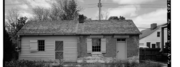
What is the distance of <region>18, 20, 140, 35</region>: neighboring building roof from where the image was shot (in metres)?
9.93

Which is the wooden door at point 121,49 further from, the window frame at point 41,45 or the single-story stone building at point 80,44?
the window frame at point 41,45

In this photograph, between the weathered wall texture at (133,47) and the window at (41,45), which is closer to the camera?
the weathered wall texture at (133,47)

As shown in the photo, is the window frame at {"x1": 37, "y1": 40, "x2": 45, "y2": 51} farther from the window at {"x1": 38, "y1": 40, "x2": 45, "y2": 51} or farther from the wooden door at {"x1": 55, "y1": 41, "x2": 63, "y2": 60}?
the wooden door at {"x1": 55, "y1": 41, "x2": 63, "y2": 60}

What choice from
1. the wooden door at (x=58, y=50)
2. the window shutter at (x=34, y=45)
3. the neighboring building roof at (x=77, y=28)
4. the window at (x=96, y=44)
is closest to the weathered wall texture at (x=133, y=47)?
the neighboring building roof at (x=77, y=28)

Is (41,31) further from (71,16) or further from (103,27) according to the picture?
(71,16)

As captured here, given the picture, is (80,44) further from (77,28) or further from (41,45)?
(41,45)

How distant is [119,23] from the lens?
11.0m

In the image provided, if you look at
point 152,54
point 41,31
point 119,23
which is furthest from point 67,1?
point 152,54

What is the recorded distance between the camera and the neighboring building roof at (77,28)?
9.93 m

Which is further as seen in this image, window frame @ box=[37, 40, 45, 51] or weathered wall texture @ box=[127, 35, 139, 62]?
window frame @ box=[37, 40, 45, 51]

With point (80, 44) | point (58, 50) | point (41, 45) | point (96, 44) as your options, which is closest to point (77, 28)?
point (80, 44)

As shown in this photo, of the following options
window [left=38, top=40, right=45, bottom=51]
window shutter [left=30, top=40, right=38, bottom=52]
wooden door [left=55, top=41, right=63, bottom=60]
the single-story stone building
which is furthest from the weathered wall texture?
window shutter [left=30, top=40, right=38, bottom=52]

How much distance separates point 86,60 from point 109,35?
8.24 feet
